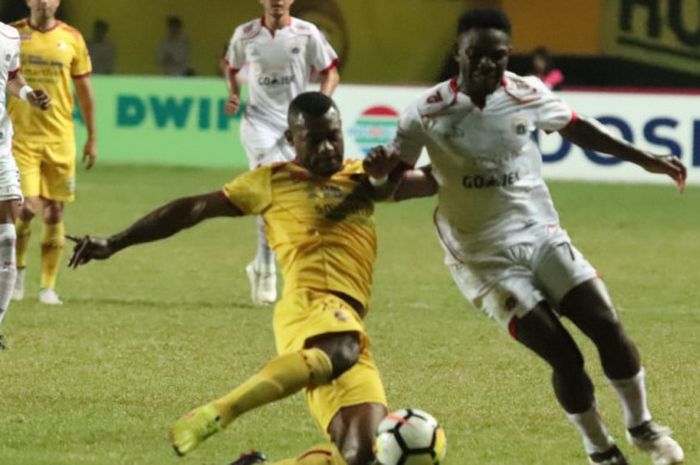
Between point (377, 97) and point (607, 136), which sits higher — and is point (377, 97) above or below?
below

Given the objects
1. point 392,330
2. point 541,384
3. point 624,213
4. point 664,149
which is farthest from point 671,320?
point 664,149

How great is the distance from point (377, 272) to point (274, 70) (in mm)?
2268

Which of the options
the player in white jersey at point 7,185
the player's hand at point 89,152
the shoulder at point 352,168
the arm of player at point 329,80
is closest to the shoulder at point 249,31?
the arm of player at point 329,80

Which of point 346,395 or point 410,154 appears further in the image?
point 410,154

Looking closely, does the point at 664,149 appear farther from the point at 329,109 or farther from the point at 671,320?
the point at 329,109

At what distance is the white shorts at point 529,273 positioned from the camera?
7.02 meters

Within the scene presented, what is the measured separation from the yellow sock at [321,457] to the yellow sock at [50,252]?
19.4 feet

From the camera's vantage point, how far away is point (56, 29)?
12125 mm

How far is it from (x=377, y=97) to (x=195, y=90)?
8.10 ft

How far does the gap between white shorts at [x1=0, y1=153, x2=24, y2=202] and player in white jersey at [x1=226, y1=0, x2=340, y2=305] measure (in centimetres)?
285

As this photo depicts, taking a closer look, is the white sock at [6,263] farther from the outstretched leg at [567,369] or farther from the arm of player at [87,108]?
the outstretched leg at [567,369]

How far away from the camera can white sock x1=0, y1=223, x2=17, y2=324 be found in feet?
31.8

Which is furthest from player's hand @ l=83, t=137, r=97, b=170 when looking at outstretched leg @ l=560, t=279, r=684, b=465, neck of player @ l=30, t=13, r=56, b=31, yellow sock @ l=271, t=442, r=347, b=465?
yellow sock @ l=271, t=442, r=347, b=465

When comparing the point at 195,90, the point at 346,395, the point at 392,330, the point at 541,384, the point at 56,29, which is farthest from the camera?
the point at 195,90
